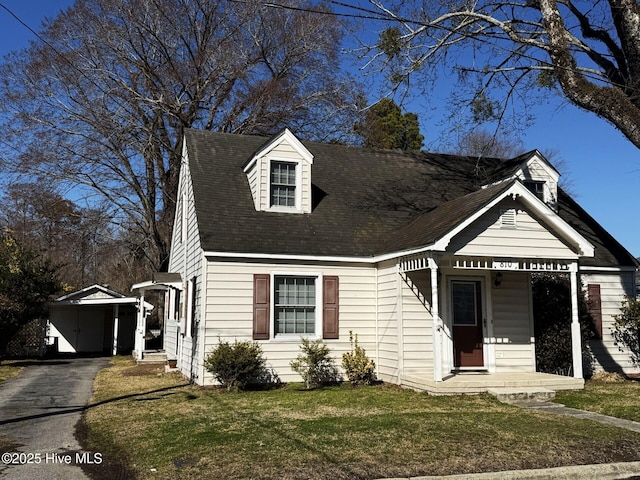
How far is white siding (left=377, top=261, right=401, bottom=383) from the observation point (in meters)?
13.1

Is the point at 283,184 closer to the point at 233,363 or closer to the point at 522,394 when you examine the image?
the point at 233,363

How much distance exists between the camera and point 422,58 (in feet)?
43.9

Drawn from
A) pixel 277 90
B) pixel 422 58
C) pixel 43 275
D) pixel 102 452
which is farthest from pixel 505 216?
pixel 277 90

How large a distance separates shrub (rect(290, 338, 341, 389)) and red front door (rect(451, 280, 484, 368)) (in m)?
2.90

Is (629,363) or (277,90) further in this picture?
(277,90)

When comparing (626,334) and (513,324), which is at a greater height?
(513,324)

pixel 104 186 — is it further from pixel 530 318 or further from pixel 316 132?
pixel 530 318

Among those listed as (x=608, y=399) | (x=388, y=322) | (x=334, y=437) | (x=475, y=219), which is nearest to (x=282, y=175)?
(x=388, y=322)

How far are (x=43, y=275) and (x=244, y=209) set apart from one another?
10085 millimetres

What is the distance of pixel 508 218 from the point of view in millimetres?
12336

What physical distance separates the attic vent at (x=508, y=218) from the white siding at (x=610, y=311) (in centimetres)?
407

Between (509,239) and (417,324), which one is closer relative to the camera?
(509,239)

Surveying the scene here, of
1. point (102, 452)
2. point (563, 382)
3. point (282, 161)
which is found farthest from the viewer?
point (282, 161)

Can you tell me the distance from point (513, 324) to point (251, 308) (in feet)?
20.6
